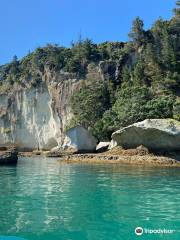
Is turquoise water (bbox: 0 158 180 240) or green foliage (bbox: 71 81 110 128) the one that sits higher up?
green foliage (bbox: 71 81 110 128)

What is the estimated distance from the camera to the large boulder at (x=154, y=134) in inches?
1593

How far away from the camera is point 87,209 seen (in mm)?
15398

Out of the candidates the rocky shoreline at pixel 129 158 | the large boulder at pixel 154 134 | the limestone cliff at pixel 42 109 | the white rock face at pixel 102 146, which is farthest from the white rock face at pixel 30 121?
the large boulder at pixel 154 134

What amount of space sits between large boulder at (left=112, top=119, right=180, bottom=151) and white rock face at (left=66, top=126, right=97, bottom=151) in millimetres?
9808

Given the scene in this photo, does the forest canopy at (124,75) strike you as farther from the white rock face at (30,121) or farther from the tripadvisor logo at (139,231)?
the tripadvisor logo at (139,231)

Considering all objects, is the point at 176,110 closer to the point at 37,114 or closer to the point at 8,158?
the point at 8,158

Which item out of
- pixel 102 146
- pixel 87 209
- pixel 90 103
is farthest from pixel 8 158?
pixel 87 209

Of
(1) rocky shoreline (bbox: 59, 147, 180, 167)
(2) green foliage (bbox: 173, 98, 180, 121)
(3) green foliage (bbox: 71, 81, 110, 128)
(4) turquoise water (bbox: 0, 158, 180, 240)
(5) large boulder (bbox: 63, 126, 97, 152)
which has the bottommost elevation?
(4) turquoise water (bbox: 0, 158, 180, 240)

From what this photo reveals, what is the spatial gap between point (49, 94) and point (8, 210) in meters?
68.6

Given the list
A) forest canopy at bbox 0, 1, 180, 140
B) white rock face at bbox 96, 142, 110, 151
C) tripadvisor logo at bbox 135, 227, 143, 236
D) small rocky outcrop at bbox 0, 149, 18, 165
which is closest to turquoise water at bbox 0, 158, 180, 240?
tripadvisor logo at bbox 135, 227, 143, 236

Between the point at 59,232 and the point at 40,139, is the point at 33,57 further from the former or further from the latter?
the point at 59,232

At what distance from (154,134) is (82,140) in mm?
14496

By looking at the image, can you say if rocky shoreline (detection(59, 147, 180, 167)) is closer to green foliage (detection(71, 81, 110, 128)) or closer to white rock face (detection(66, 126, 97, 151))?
white rock face (detection(66, 126, 97, 151))

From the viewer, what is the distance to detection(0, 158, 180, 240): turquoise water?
39.5ft
